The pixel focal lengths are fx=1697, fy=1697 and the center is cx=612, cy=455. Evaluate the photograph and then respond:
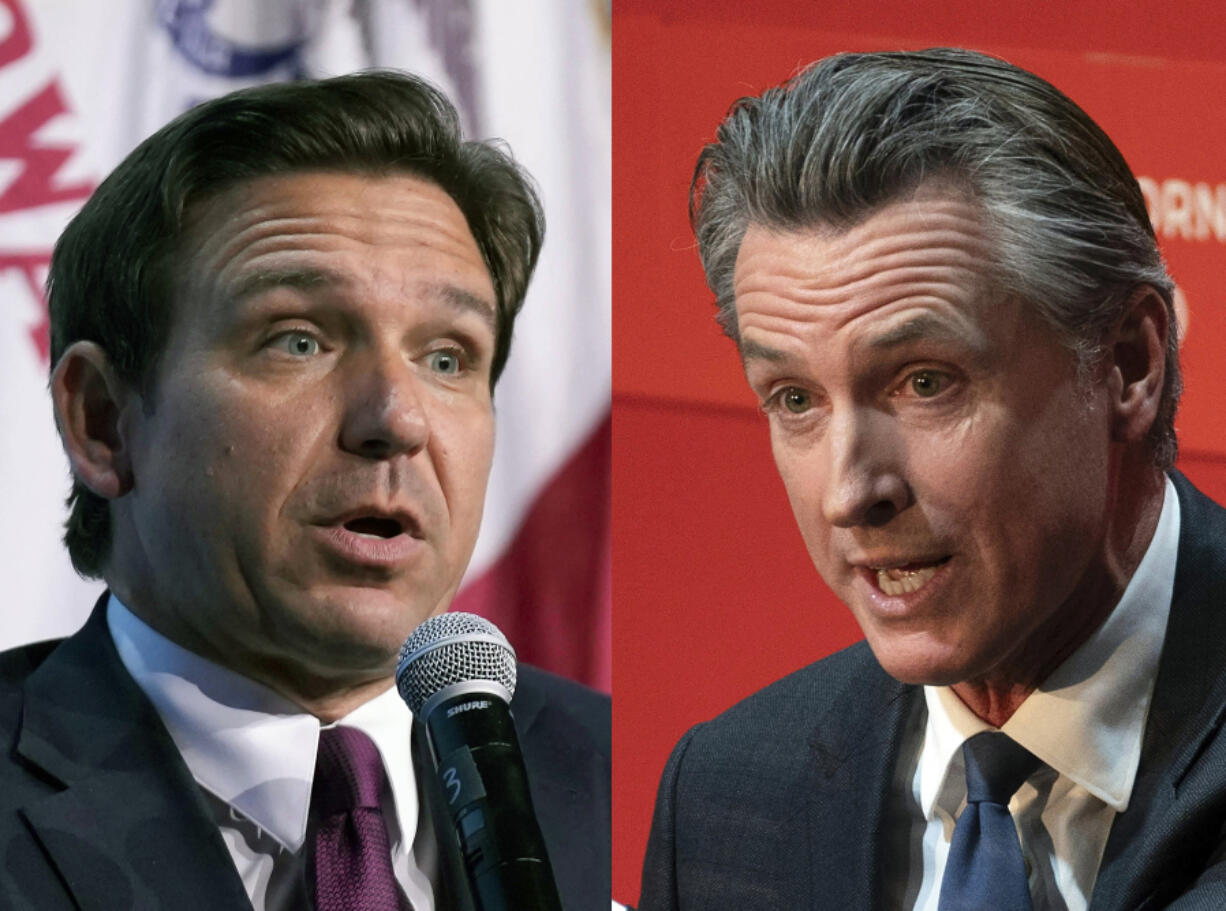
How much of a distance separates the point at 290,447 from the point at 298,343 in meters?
0.14

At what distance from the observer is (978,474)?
7.99 feet


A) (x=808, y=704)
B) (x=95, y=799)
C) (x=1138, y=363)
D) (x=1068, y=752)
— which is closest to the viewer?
(x=95, y=799)

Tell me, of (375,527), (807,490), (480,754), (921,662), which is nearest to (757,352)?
(807,490)

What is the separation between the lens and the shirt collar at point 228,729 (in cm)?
227

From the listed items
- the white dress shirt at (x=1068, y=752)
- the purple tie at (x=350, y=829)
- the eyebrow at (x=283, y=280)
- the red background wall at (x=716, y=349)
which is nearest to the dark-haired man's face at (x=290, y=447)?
the eyebrow at (x=283, y=280)

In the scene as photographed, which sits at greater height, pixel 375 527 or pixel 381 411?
pixel 381 411

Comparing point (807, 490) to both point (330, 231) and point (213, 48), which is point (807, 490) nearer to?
point (330, 231)

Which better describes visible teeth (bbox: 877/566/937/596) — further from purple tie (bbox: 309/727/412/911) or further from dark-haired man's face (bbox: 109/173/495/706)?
purple tie (bbox: 309/727/412/911)

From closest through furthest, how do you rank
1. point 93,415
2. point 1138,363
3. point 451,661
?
point 451,661
point 93,415
point 1138,363

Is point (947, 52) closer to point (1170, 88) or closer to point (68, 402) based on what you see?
point (1170, 88)

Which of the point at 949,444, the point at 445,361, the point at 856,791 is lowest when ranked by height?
the point at 856,791

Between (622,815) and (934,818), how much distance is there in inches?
18.9

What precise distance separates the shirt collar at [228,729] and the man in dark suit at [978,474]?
730 mm

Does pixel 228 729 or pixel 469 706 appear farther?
pixel 228 729
